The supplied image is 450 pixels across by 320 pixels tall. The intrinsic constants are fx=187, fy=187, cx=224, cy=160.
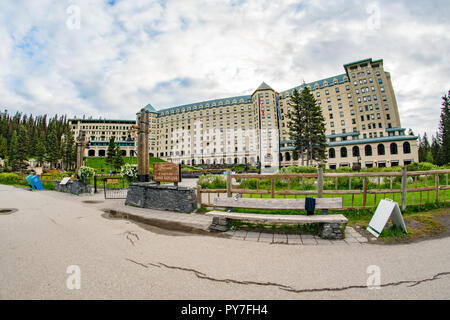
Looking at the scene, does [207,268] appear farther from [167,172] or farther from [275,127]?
[275,127]

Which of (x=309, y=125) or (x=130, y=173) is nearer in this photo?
(x=130, y=173)

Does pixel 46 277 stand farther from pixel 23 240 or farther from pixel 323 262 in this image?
pixel 323 262

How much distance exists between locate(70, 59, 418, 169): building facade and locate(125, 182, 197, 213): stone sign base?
40421mm

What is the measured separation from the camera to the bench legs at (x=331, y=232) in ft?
15.7


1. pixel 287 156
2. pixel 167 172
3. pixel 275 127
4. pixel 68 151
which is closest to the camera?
pixel 167 172

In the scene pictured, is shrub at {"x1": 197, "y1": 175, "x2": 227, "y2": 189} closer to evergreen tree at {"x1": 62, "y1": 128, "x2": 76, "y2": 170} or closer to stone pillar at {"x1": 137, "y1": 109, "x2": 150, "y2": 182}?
stone pillar at {"x1": 137, "y1": 109, "x2": 150, "y2": 182}

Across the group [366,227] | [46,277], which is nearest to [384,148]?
[366,227]

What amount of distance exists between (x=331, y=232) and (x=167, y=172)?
6.90 metres

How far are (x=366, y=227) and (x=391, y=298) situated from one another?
3.46m

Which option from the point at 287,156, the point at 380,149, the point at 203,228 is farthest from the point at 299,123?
the point at 203,228

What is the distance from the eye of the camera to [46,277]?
3039 mm

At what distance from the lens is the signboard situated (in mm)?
8538

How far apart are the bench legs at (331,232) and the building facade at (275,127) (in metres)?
41.8

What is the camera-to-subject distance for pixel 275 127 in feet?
230
